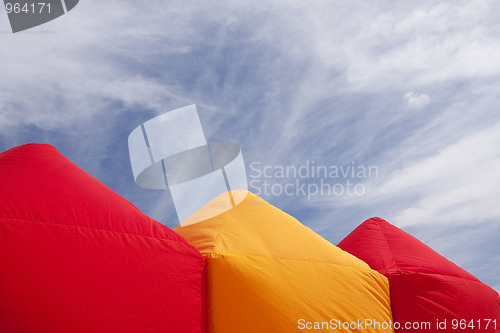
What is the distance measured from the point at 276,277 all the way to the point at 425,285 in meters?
1.42

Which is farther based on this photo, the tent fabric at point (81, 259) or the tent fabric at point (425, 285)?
the tent fabric at point (425, 285)

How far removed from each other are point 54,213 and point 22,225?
7.5 inches

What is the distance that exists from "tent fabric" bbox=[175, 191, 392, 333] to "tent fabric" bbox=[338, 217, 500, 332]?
0.58 ft

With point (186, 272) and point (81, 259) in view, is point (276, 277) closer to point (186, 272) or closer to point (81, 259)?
point (186, 272)

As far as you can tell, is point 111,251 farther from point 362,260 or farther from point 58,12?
point 362,260

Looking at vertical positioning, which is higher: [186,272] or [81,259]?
[81,259]

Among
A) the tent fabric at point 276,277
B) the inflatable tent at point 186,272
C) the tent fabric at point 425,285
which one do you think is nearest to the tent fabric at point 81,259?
the inflatable tent at point 186,272

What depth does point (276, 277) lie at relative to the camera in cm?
309

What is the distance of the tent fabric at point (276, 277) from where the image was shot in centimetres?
291

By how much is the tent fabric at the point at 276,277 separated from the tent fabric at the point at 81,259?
196mm

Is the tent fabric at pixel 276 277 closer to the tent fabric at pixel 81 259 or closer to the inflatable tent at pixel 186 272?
the inflatable tent at pixel 186 272

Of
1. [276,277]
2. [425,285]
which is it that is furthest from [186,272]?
[425,285]

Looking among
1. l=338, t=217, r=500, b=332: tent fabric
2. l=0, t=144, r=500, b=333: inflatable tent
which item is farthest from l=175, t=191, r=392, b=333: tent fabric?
l=338, t=217, r=500, b=332: tent fabric

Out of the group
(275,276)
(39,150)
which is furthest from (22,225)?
(275,276)
